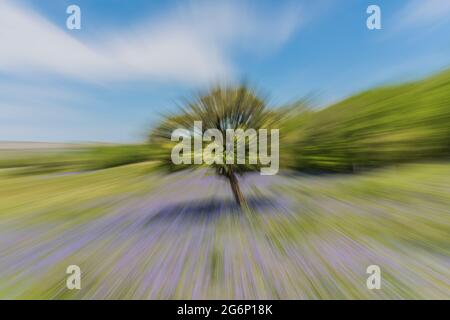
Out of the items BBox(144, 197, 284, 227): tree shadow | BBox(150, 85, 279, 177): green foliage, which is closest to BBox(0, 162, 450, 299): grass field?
BBox(144, 197, 284, 227): tree shadow

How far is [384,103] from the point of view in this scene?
11.0m

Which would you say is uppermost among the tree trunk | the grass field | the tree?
the tree

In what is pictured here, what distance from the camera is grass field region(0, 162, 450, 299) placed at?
1958mm

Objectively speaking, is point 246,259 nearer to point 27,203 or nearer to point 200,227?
point 200,227

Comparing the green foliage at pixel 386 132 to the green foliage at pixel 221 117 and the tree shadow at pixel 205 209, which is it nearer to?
the tree shadow at pixel 205 209

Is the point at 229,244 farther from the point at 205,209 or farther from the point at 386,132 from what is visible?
the point at 386,132

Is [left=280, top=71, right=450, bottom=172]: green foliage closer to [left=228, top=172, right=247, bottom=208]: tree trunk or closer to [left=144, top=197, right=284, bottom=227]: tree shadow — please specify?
[left=144, top=197, right=284, bottom=227]: tree shadow

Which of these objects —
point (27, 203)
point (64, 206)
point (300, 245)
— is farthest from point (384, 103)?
point (27, 203)

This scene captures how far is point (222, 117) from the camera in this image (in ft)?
12.1

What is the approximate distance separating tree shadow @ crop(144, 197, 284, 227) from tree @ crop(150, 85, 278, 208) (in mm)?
817

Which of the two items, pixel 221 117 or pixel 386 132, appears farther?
pixel 386 132

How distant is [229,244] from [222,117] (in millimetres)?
1798

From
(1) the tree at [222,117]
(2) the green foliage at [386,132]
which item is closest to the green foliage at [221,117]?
(1) the tree at [222,117]

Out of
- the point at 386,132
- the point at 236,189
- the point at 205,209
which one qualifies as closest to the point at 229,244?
the point at 236,189
